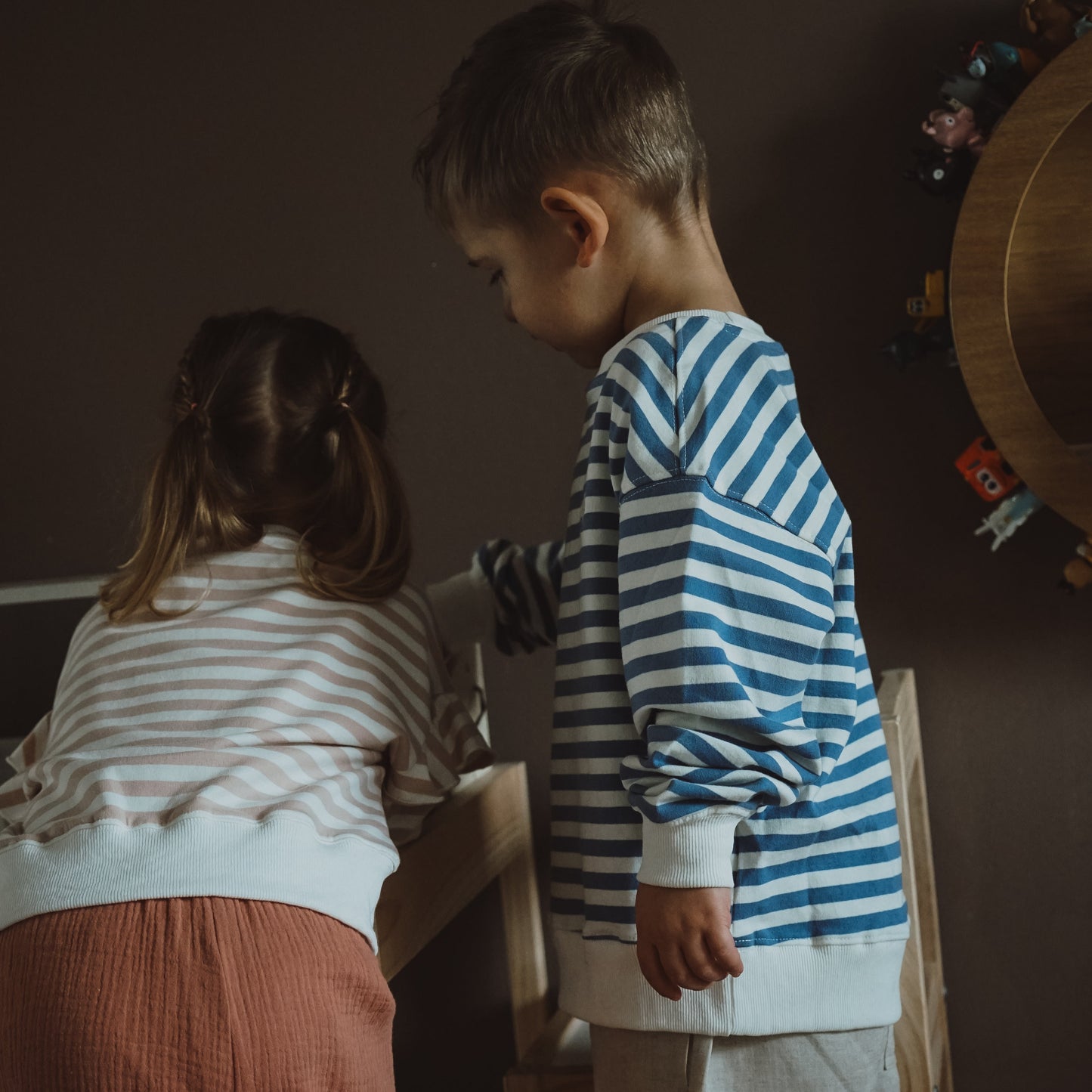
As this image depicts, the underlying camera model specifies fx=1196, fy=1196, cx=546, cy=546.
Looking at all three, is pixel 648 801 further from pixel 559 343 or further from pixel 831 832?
pixel 559 343

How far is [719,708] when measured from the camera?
0.69m

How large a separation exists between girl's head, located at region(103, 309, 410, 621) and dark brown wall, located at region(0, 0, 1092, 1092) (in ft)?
1.59

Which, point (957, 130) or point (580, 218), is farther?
point (957, 130)

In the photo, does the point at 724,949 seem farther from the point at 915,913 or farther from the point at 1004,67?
the point at 1004,67

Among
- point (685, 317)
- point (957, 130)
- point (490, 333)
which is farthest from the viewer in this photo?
point (490, 333)

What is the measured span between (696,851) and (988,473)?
2.14 feet

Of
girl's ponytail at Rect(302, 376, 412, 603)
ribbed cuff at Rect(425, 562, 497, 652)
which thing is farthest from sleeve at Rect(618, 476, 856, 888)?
ribbed cuff at Rect(425, 562, 497, 652)

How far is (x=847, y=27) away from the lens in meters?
1.27

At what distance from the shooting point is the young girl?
26.6 inches

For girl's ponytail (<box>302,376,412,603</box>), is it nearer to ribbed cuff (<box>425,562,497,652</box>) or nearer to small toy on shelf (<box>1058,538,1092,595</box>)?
ribbed cuff (<box>425,562,497,652</box>)

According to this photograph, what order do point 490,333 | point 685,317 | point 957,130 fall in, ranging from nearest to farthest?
1. point 685,317
2. point 957,130
3. point 490,333

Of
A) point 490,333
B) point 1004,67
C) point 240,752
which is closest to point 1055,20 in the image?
point 1004,67

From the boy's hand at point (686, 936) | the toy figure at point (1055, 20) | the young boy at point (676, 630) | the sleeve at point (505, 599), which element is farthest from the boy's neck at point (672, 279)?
the toy figure at point (1055, 20)

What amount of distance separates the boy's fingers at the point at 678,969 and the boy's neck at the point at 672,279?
1.35 ft
